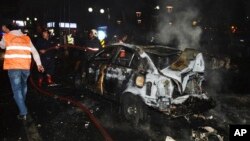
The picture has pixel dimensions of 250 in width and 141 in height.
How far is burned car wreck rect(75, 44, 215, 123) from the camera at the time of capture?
6355mm

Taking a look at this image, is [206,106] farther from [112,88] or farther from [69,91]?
[69,91]

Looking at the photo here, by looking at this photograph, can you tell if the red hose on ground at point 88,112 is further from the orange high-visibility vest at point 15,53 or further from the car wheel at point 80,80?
the orange high-visibility vest at point 15,53

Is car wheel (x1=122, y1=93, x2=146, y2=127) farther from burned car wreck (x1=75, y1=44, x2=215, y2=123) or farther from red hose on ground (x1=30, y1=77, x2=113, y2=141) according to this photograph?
red hose on ground (x1=30, y1=77, x2=113, y2=141)

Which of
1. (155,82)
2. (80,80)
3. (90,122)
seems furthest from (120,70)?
(80,80)

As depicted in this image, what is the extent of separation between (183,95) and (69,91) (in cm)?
500

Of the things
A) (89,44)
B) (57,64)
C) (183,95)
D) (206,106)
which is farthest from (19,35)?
(57,64)

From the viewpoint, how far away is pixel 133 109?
680 centimetres

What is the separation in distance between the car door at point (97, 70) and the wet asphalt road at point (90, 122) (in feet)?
1.99

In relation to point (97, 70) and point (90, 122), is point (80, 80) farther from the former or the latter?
point (90, 122)

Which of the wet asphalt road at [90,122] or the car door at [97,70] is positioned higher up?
the car door at [97,70]

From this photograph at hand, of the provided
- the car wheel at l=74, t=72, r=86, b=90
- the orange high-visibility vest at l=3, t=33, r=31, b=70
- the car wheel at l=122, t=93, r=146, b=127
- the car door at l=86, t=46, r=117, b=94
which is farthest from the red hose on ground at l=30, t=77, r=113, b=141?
the orange high-visibility vest at l=3, t=33, r=31, b=70

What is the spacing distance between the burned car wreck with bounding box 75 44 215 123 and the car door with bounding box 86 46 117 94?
118mm

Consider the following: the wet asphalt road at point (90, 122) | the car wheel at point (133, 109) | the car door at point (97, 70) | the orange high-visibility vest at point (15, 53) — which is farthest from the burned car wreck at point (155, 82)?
the orange high-visibility vest at point (15, 53)

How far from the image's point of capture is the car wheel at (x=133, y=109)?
6.65 meters
